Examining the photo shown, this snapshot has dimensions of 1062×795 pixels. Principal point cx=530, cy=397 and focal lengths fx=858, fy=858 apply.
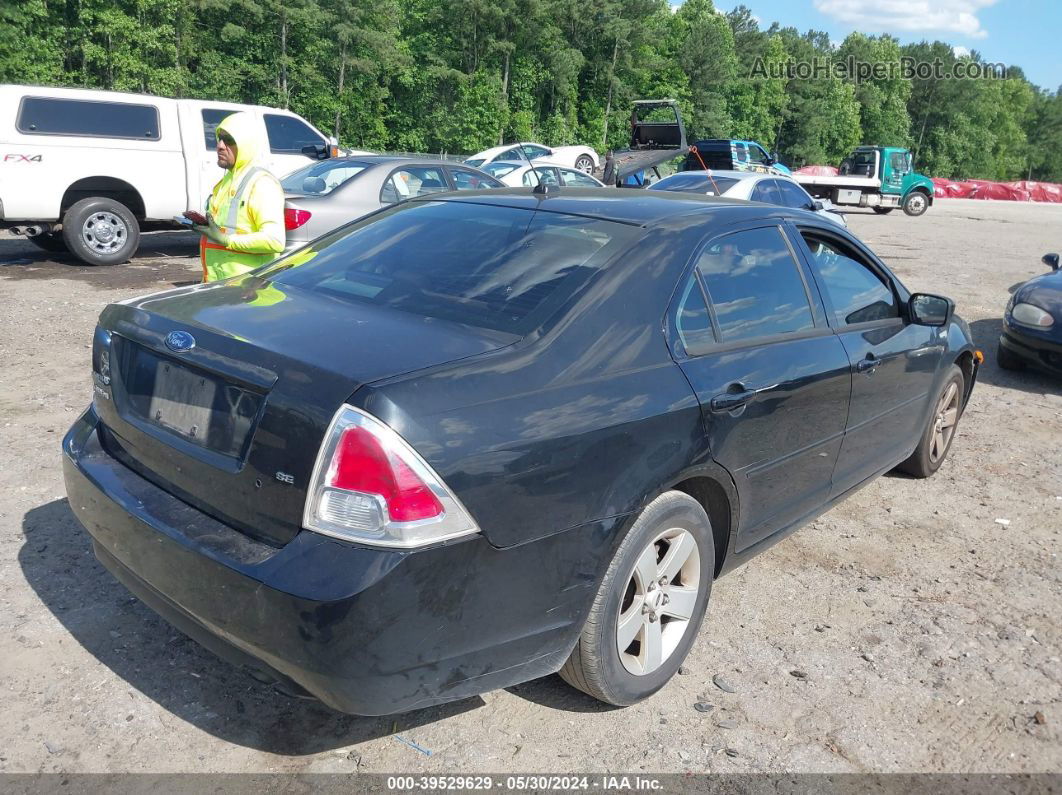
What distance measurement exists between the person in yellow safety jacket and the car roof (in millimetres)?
1580

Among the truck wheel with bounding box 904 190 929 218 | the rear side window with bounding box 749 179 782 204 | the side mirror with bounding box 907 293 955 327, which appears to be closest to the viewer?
the side mirror with bounding box 907 293 955 327

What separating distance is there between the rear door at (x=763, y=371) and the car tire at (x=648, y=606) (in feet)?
0.90

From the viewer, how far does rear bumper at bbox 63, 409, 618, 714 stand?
6.97ft

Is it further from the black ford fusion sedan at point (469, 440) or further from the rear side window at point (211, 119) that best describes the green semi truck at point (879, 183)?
the black ford fusion sedan at point (469, 440)

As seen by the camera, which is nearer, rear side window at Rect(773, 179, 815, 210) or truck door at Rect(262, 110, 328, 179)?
truck door at Rect(262, 110, 328, 179)

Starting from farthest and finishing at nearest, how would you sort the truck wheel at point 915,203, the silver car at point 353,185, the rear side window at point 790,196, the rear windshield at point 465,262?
the truck wheel at point 915,203 → the rear side window at point 790,196 → the silver car at point 353,185 → the rear windshield at point 465,262

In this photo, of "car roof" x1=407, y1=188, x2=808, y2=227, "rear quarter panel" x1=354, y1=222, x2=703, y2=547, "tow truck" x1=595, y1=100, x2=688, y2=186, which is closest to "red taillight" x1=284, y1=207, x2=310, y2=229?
"car roof" x1=407, y1=188, x2=808, y2=227

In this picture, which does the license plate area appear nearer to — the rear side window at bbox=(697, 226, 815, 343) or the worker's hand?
the rear side window at bbox=(697, 226, 815, 343)

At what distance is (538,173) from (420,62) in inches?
1656

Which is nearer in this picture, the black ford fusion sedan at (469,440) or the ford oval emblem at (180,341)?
the black ford fusion sedan at (469,440)

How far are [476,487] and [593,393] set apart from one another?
51cm

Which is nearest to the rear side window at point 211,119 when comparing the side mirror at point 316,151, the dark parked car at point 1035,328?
the side mirror at point 316,151

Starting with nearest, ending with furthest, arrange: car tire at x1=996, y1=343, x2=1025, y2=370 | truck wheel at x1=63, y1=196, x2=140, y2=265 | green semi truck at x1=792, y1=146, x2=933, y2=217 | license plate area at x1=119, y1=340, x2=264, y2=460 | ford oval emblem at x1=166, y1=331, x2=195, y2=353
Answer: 1. license plate area at x1=119, y1=340, x2=264, y2=460
2. ford oval emblem at x1=166, y1=331, x2=195, y2=353
3. car tire at x1=996, y1=343, x2=1025, y2=370
4. truck wheel at x1=63, y1=196, x2=140, y2=265
5. green semi truck at x1=792, y1=146, x2=933, y2=217

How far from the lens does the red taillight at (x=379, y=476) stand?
6.99 ft
